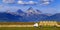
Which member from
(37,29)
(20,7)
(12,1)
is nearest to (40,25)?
(37,29)

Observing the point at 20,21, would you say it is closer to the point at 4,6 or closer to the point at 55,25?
the point at 4,6

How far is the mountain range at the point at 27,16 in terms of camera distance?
Answer: 447 cm

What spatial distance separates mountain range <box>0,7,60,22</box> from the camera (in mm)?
4473

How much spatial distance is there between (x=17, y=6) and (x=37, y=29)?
94cm

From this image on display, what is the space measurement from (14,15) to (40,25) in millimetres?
867

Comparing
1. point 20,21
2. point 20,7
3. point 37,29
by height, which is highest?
point 20,7

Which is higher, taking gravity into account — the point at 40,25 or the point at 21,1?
the point at 21,1

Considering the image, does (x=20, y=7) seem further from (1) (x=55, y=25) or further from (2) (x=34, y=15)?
(1) (x=55, y=25)

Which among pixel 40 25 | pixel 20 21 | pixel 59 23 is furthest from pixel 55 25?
pixel 20 21

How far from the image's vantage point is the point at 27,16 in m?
4.51

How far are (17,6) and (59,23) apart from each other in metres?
1.40

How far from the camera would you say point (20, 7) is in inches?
177

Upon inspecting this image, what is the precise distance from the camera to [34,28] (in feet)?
14.4

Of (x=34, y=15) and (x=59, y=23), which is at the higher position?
(x=34, y=15)
